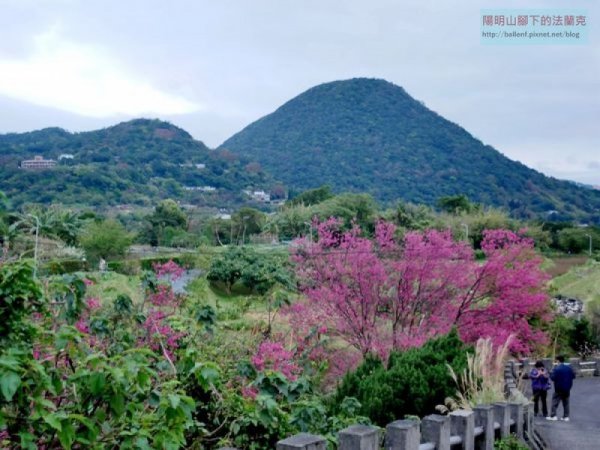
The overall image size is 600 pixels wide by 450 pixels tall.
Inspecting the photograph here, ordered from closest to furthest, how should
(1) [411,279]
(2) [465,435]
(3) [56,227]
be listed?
(2) [465,435] → (1) [411,279] → (3) [56,227]

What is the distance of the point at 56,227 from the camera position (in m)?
33.4

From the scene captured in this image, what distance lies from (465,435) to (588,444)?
3.67 meters

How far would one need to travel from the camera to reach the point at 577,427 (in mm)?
10656

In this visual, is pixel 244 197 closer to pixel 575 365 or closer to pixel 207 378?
pixel 575 365

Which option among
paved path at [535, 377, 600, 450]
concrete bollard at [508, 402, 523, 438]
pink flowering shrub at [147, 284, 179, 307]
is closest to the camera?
concrete bollard at [508, 402, 523, 438]

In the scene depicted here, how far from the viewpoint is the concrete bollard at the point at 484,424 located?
6.93m

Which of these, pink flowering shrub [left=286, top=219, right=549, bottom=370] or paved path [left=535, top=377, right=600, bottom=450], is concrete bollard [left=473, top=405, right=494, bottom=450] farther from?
pink flowering shrub [left=286, top=219, right=549, bottom=370]

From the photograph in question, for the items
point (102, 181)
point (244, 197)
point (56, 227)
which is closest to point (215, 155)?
point (244, 197)

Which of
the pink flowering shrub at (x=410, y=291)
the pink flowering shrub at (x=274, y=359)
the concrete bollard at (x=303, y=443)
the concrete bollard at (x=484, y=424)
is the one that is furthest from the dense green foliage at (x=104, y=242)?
the concrete bollard at (x=303, y=443)

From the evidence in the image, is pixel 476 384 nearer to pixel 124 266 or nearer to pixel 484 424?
pixel 484 424

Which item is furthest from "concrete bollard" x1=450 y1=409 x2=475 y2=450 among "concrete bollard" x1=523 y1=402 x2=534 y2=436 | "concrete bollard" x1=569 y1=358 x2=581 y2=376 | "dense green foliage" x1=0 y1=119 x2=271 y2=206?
"dense green foliage" x1=0 y1=119 x2=271 y2=206

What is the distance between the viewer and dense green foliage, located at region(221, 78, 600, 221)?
95.3 meters

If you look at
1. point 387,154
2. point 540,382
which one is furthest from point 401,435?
point 387,154

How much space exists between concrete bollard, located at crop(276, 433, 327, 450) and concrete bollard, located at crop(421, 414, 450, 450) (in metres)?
1.94
